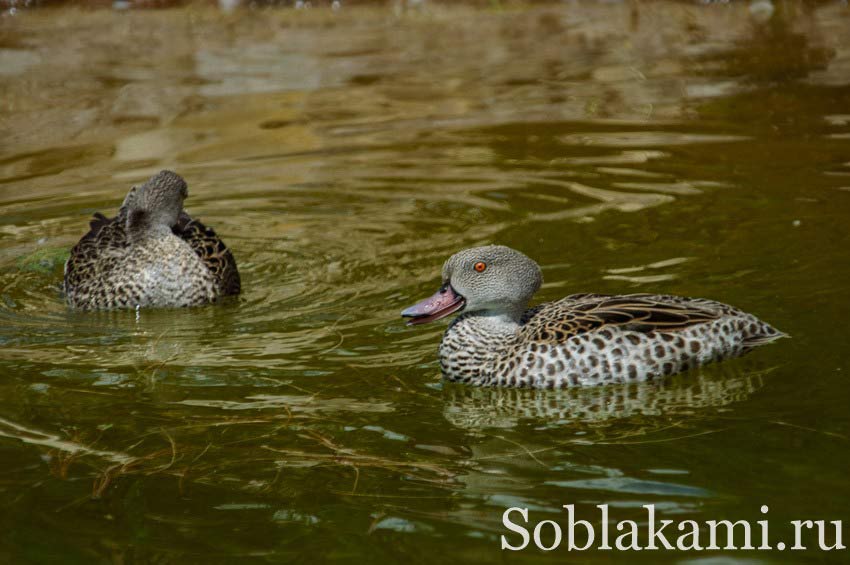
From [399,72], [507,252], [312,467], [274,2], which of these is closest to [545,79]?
[399,72]

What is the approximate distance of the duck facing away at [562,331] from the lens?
7773mm

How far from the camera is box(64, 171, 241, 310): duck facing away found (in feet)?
32.7

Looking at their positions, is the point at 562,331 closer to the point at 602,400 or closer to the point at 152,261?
the point at 602,400

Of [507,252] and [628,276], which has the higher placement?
[507,252]

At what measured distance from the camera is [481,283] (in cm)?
811

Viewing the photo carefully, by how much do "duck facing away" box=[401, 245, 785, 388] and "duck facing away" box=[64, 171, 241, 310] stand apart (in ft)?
7.96

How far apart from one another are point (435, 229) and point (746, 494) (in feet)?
18.4

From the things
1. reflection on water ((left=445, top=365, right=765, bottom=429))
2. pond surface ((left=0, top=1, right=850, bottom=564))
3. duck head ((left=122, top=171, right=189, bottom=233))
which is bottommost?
reflection on water ((left=445, top=365, right=765, bottom=429))

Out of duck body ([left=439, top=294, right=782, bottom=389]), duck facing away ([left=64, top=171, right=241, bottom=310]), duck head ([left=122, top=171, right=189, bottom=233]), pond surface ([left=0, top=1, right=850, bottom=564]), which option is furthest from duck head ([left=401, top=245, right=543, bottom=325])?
duck head ([left=122, top=171, right=189, bottom=233])

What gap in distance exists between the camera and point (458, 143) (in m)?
14.4

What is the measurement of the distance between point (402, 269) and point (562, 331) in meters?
2.80

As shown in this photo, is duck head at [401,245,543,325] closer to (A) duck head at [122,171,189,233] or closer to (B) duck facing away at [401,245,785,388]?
(B) duck facing away at [401,245,785,388]

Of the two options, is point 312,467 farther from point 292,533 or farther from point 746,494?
point 746,494

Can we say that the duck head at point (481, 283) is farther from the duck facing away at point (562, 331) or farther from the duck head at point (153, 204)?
the duck head at point (153, 204)
